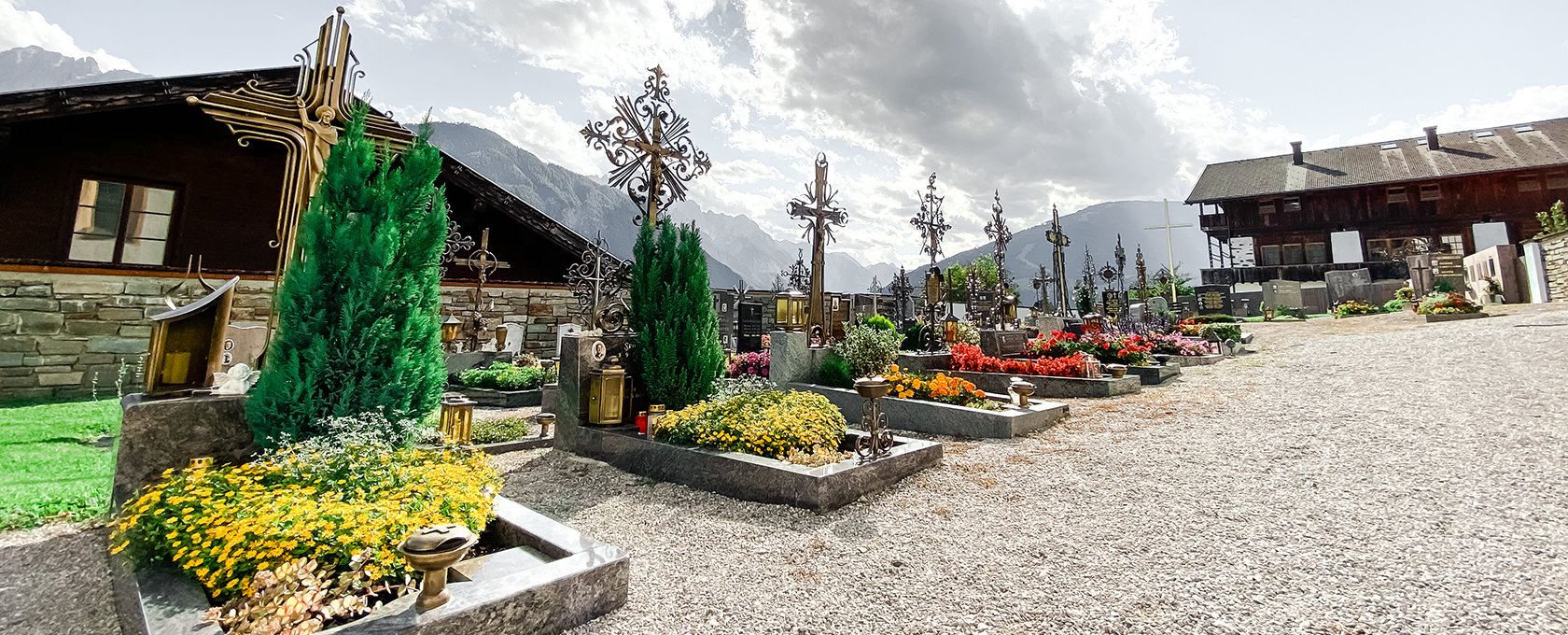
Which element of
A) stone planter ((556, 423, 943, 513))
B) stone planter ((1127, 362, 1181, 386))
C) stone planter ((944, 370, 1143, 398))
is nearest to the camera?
stone planter ((556, 423, 943, 513))

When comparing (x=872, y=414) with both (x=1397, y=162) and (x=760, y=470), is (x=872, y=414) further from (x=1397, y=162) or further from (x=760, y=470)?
(x=1397, y=162)

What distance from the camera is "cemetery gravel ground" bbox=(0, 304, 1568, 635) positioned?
2777 mm

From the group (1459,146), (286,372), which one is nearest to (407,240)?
(286,372)

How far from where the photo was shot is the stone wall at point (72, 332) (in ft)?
29.8

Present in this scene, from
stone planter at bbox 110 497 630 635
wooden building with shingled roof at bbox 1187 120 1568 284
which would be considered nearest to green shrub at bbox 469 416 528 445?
stone planter at bbox 110 497 630 635

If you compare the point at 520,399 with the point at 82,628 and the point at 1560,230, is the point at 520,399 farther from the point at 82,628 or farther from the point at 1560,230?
the point at 1560,230

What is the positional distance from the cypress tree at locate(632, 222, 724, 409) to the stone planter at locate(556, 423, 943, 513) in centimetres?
83

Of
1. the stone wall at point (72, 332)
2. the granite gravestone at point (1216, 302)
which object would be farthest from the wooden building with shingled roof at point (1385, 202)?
the stone wall at point (72, 332)

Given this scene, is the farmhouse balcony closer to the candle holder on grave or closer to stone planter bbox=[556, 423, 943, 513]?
stone planter bbox=[556, 423, 943, 513]

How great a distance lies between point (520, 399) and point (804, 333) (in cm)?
601

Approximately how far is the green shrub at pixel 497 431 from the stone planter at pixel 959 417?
4.82 metres

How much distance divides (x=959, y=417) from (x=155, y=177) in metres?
15.2

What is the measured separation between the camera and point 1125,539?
371 centimetres

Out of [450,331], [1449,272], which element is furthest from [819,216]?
[1449,272]
